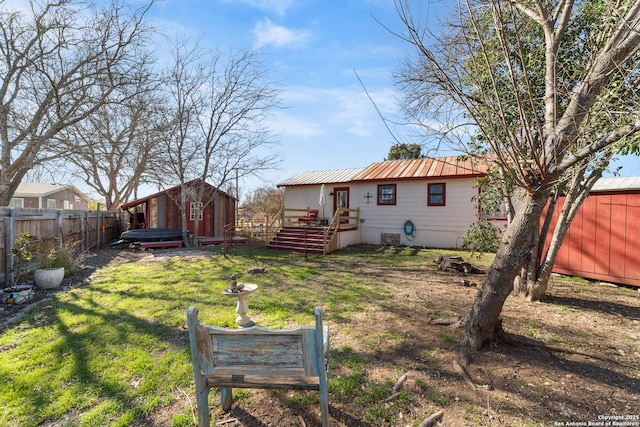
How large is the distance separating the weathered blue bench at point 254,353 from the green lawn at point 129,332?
82 cm

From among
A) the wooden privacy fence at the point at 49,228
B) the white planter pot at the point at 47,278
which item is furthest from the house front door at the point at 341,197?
the white planter pot at the point at 47,278

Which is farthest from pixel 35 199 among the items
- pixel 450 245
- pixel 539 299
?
pixel 539 299

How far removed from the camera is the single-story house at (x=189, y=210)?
16.2 metres

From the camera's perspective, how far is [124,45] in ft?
32.5

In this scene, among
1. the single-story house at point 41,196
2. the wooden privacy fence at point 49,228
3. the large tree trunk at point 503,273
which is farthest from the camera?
the single-story house at point 41,196

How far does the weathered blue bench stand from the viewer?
184 centimetres

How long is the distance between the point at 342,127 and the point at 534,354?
612 centimetres

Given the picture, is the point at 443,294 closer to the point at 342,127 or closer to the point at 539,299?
the point at 539,299

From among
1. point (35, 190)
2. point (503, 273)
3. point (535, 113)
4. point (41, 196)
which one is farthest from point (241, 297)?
point (35, 190)

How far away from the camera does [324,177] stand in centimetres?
1555

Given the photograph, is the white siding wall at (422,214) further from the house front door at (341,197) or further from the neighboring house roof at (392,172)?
the house front door at (341,197)

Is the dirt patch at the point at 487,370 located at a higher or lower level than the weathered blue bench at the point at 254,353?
lower

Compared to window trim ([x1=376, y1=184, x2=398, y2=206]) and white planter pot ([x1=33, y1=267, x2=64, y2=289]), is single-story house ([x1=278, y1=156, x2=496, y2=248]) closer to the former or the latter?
window trim ([x1=376, y1=184, x2=398, y2=206])

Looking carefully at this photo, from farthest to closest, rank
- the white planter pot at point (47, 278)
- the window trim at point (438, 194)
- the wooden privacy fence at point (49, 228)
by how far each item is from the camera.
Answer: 1. the window trim at point (438, 194)
2. the white planter pot at point (47, 278)
3. the wooden privacy fence at point (49, 228)
